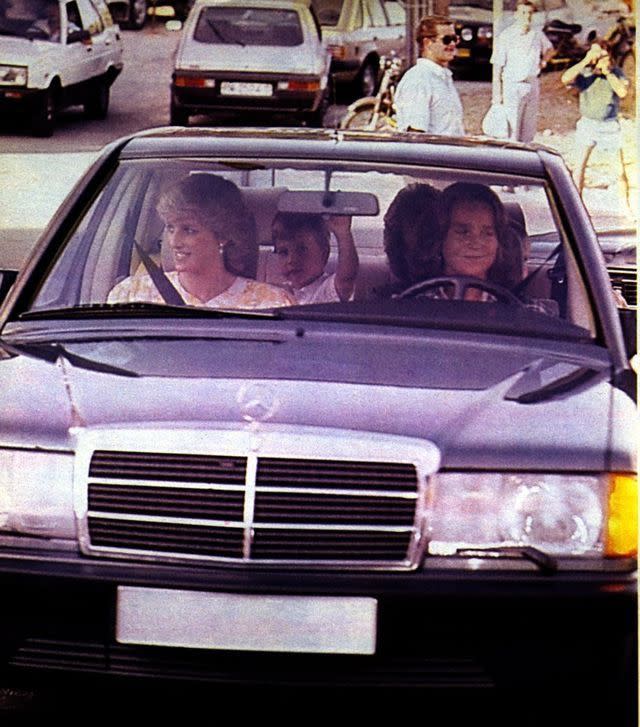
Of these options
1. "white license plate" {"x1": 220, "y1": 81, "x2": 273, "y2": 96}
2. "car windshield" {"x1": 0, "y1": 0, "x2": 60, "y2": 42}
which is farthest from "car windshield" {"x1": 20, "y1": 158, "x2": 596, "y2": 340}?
"white license plate" {"x1": 220, "y1": 81, "x2": 273, "y2": 96}

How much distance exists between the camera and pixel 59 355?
4031mm

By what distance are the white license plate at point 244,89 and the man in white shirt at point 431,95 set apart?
2.24 ft

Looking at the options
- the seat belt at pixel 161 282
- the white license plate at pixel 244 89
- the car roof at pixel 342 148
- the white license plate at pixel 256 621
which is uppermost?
the car roof at pixel 342 148

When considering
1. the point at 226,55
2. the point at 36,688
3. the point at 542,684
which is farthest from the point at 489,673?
the point at 226,55

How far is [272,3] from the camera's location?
9.59 meters

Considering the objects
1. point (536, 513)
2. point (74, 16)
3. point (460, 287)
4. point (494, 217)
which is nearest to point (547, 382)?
point (536, 513)

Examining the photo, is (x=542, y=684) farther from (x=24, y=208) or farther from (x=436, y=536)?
(x=24, y=208)

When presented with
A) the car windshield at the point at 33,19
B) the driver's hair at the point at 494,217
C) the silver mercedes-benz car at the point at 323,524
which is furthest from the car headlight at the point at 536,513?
the car windshield at the point at 33,19

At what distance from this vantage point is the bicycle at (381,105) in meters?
9.24

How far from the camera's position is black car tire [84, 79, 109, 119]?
31.8ft

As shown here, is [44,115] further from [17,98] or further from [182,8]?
[182,8]

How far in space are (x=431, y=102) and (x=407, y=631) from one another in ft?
18.4

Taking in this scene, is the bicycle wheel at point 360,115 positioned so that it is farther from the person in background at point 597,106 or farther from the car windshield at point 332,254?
the car windshield at point 332,254

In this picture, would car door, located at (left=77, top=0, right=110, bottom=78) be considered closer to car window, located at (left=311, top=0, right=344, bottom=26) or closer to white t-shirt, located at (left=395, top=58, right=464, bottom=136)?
car window, located at (left=311, top=0, right=344, bottom=26)
